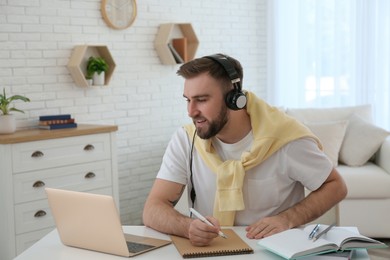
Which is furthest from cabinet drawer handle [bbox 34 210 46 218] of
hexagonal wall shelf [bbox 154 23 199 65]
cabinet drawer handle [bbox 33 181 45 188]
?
hexagonal wall shelf [bbox 154 23 199 65]

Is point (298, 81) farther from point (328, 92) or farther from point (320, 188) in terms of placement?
point (320, 188)

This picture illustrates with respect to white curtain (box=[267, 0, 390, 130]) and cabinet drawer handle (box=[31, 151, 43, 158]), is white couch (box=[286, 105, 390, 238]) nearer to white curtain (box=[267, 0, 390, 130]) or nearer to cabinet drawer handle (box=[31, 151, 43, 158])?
white curtain (box=[267, 0, 390, 130])

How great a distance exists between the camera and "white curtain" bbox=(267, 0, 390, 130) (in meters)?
5.68

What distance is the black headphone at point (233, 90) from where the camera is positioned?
Answer: 7.61ft

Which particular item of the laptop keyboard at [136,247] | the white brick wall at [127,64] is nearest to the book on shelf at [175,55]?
the white brick wall at [127,64]

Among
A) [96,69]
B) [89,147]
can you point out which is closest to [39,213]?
[89,147]

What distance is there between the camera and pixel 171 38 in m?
5.44

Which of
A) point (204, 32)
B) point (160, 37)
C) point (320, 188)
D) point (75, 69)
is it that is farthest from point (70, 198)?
point (204, 32)

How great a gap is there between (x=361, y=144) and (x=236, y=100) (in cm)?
280

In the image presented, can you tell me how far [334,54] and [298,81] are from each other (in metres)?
0.45

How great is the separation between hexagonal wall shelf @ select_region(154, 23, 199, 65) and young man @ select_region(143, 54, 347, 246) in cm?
286

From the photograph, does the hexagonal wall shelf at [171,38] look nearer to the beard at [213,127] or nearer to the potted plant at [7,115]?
the potted plant at [7,115]

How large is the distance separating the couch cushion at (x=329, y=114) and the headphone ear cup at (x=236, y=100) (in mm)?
2920

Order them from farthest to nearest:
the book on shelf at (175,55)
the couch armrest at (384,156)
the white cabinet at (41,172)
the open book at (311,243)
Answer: the book on shelf at (175,55), the couch armrest at (384,156), the white cabinet at (41,172), the open book at (311,243)
